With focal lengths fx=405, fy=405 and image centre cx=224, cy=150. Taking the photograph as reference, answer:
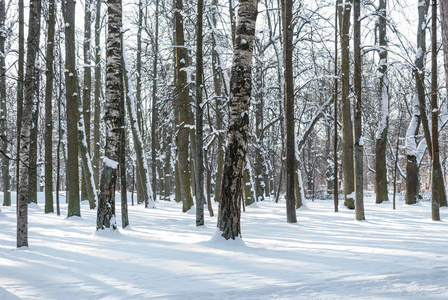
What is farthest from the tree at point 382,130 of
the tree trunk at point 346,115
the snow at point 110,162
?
the snow at point 110,162

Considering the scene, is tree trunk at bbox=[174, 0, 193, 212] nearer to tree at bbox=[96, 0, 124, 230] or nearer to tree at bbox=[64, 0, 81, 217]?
tree at bbox=[64, 0, 81, 217]

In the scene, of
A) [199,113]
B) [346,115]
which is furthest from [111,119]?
[346,115]

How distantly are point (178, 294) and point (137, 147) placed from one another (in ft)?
43.1

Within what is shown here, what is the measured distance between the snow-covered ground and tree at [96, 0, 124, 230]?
648 mm

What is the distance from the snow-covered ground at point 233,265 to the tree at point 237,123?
0.48 m

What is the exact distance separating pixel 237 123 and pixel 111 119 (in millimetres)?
3121

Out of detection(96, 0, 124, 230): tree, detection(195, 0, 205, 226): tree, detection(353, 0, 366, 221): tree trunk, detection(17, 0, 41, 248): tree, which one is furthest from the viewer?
detection(353, 0, 366, 221): tree trunk

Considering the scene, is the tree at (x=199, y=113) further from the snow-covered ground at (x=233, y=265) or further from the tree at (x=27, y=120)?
the tree at (x=27, y=120)

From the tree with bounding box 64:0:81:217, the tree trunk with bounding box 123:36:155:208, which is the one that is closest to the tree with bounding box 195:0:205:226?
the tree with bounding box 64:0:81:217

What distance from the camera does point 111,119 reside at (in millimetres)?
8789

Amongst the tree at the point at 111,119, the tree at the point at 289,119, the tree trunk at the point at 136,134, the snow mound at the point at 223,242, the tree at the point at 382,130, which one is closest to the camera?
the snow mound at the point at 223,242

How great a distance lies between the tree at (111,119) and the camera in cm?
879

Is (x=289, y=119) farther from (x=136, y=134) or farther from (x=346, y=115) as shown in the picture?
(x=136, y=134)

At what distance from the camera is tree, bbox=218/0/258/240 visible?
284 inches
